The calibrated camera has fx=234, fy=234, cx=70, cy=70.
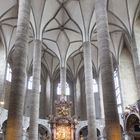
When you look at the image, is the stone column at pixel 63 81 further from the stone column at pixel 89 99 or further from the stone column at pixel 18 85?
the stone column at pixel 18 85

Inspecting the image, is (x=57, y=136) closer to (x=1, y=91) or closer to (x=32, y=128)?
(x=32, y=128)

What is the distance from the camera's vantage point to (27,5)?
14812 mm

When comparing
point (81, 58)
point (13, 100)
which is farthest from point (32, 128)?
point (81, 58)

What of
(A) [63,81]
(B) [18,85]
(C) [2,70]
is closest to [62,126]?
(A) [63,81]

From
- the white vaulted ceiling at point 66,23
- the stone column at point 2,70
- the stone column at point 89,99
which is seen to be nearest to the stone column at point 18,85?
the stone column at point 89,99

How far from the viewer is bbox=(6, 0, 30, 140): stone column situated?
11.2m

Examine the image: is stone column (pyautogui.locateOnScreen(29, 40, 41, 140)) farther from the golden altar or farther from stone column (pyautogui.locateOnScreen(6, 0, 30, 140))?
stone column (pyautogui.locateOnScreen(6, 0, 30, 140))

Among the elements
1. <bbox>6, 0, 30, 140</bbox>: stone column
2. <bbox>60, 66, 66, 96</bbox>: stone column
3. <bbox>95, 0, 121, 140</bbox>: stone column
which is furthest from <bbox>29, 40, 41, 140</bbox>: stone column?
<bbox>95, 0, 121, 140</bbox>: stone column

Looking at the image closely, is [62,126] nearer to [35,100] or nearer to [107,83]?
[35,100]

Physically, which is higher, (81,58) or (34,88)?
(81,58)

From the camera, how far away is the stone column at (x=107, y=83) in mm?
11349

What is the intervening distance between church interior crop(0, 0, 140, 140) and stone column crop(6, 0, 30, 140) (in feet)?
0.15

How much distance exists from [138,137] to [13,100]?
48.7ft

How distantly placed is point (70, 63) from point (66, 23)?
800 cm
